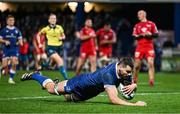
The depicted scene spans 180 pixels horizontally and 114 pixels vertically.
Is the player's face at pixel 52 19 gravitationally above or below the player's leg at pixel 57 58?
above

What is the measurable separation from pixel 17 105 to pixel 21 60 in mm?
24308

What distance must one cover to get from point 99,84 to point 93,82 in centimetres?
14

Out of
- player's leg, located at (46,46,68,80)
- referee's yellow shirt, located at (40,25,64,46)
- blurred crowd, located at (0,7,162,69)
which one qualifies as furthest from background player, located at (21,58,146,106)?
blurred crowd, located at (0,7,162,69)

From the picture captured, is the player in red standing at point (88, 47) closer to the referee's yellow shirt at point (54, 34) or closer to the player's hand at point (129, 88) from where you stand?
the referee's yellow shirt at point (54, 34)

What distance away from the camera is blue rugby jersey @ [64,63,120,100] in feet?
47.3

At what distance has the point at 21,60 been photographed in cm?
3866

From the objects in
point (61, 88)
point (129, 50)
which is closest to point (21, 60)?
point (129, 50)

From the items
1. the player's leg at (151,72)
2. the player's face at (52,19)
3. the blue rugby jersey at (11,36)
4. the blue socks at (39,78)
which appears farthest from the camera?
the blue rugby jersey at (11,36)

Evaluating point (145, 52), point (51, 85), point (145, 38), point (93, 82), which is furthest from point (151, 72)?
point (93, 82)

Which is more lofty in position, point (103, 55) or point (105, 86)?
point (105, 86)

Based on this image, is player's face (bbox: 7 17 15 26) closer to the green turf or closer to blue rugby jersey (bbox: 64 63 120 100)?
the green turf

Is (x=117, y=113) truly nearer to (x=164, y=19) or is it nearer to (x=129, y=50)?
(x=129, y=50)

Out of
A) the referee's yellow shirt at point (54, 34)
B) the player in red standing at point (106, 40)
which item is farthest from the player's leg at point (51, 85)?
the player in red standing at point (106, 40)

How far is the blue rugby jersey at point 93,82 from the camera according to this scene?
568 inches
